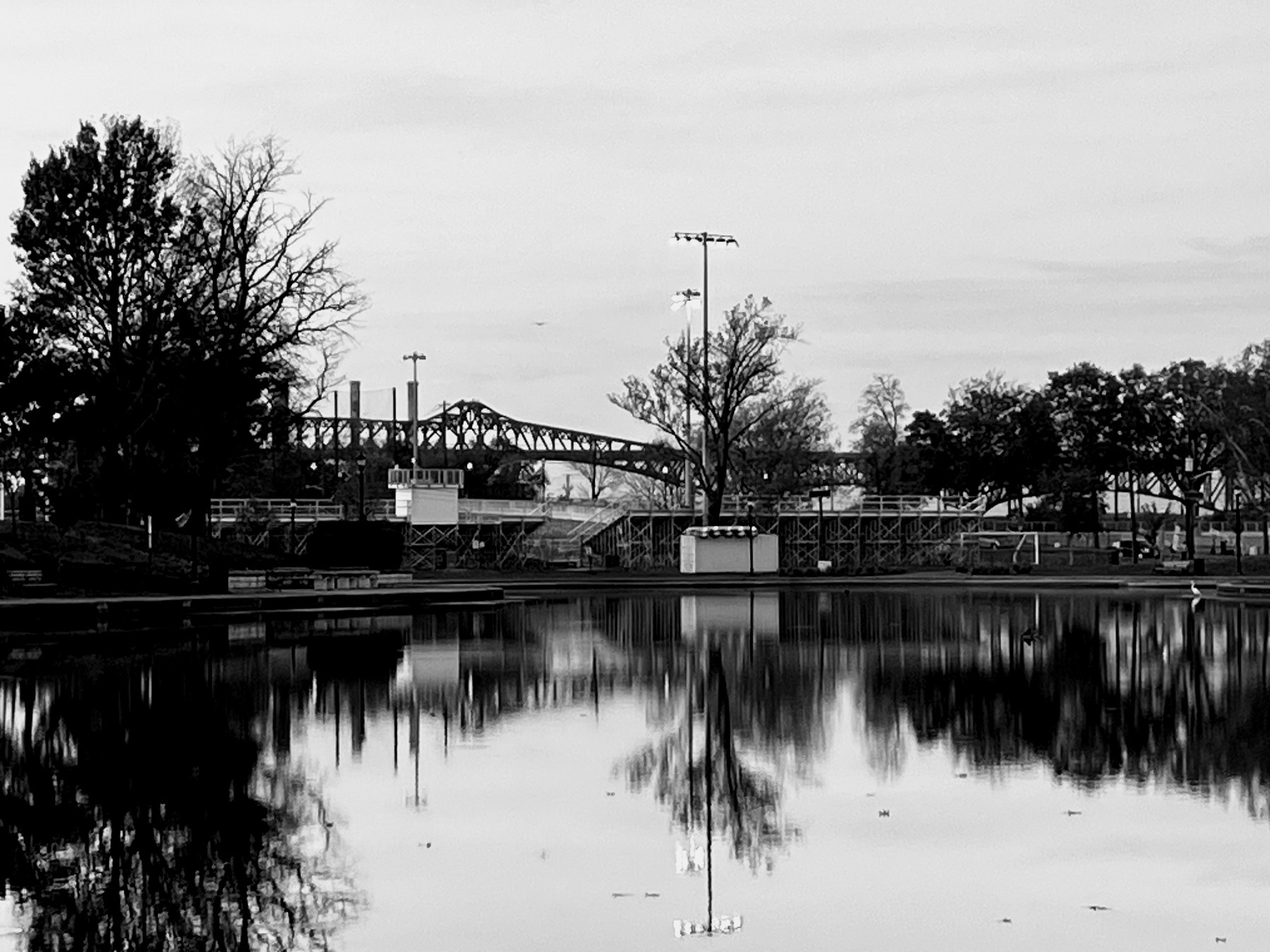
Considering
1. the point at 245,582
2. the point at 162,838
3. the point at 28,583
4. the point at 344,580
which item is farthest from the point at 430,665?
the point at 344,580

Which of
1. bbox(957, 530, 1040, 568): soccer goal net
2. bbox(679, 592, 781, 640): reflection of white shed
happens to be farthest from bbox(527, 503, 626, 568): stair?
bbox(679, 592, 781, 640): reflection of white shed

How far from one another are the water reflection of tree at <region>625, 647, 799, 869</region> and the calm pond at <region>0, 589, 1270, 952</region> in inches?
1.9

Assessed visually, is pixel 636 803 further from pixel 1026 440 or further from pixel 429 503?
pixel 1026 440

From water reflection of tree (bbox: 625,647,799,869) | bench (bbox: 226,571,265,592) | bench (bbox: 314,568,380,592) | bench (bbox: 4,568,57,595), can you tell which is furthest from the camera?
bench (bbox: 314,568,380,592)

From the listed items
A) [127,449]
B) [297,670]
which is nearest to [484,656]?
[297,670]

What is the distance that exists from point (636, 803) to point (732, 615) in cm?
2857

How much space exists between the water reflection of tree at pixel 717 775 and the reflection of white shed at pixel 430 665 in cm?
373

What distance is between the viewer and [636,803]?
14344 mm

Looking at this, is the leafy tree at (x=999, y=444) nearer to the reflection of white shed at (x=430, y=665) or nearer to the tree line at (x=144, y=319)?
the tree line at (x=144, y=319)

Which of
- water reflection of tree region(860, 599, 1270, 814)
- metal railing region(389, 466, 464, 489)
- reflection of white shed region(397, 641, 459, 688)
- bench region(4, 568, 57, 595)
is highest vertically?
metal railing region(389, 466, 464, 489)

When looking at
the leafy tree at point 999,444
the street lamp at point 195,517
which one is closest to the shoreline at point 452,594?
the street lamp at point 195,517

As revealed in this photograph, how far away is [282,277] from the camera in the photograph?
59.5m

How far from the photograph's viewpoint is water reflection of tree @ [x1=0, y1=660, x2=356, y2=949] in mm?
10156

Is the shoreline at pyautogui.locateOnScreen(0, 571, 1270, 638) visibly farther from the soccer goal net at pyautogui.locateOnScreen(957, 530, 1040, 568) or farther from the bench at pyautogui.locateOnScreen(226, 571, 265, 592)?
the soccer goal net at pyautogui.locateOnScreen(957, 530, 1040, 568)
